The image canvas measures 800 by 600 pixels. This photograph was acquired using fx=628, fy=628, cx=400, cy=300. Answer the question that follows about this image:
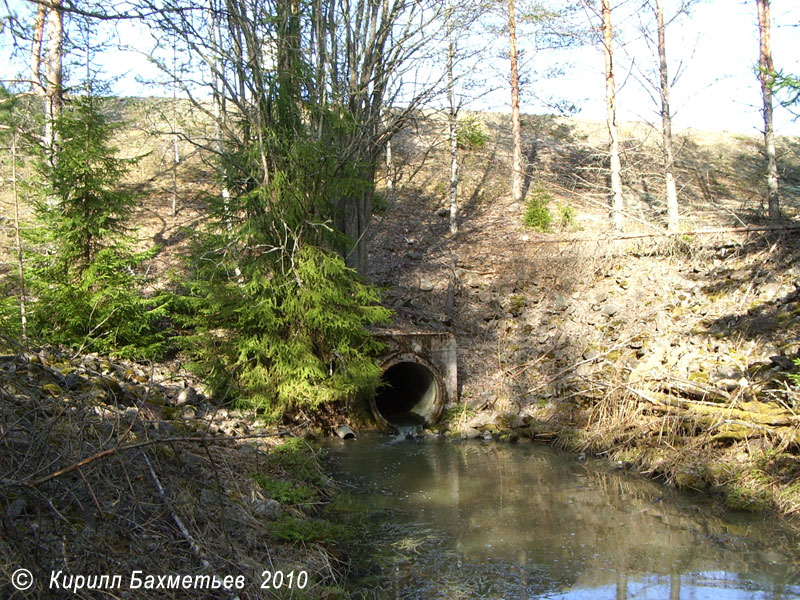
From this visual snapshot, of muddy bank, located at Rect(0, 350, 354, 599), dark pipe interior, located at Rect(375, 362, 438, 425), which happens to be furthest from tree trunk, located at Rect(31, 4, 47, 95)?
dark pipe interior, located at Rect(375, 362, 438, 425)

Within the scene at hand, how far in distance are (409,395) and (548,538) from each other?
26.4 feet

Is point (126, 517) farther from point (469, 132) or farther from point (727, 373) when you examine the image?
point (469, 132)

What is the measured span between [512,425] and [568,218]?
10.6 meters

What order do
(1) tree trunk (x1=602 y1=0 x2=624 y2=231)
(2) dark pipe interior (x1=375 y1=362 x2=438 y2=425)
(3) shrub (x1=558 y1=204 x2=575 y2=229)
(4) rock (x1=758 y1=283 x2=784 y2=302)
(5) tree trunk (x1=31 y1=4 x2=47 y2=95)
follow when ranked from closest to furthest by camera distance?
1. (5) tree trunk (x1=31 y1=4 x2=47 y2=95)
2. (4) rock (x1=758 y1=283 x2=784 y2=302)
3. (2) dark pipe interior (x1=375 y1=362 x2=438 y2=425)
4. (1) tree trunk (x1=602 y1=0 x2=624 y2=231)
5. (3) shrub (x1=558 y1=204 x2=575 y2=229)

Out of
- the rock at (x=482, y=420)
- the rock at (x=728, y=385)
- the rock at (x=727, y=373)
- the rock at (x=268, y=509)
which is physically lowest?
the rock at (x=482, y=420)

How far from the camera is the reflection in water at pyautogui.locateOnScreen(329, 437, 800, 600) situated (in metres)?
5.20

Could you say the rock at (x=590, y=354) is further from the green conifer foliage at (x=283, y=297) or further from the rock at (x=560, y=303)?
the green conifer foliage at (x=283, y=297)

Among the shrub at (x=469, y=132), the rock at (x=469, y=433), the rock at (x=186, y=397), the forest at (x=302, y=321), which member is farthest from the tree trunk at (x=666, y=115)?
the rock at (x=186, y=397)

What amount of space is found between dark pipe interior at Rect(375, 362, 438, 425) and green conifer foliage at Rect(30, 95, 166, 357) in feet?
15.8

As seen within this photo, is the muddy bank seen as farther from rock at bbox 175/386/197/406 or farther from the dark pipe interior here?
the dark pipe interior

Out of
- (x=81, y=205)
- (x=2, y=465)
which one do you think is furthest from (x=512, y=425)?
(x=2, y=465)

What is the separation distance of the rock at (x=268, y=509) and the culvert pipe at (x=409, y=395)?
517cm

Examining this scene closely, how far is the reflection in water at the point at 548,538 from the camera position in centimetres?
520

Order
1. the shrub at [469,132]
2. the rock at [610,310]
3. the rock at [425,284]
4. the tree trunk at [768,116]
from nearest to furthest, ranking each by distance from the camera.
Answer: the rock at [610,310] < the shrub at [469,132] < the tree trunk at [768,116] < the rock at [425,284]
